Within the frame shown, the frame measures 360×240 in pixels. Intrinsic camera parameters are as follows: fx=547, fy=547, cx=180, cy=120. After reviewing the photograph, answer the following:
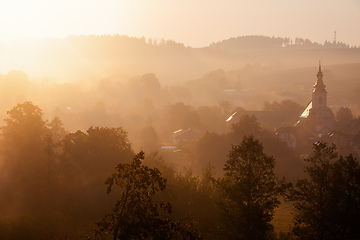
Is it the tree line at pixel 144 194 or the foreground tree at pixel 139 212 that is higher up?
the foreground tree at pixel 139 212

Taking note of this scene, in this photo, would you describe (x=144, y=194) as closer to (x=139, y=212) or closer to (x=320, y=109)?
(x=139, y=212)

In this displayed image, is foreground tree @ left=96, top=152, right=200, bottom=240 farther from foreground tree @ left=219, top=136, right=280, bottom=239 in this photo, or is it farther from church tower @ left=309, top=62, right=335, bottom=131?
church tower @ left=309, top=62, right=335, bottom=131

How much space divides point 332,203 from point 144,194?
10.8m

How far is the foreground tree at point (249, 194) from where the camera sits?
20.4 metres

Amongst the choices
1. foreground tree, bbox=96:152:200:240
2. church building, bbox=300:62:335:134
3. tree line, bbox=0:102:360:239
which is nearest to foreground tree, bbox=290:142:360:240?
tree line, bbox=0:102:360:239

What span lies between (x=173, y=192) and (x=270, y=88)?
5184 inches

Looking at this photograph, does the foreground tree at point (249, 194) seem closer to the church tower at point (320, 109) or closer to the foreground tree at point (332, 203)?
the foreground tree at point (332, 203)

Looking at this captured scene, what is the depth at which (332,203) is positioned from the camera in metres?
21.1

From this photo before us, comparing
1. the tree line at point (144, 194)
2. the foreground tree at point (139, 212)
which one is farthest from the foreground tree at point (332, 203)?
the foreground tree at point (139, 212)

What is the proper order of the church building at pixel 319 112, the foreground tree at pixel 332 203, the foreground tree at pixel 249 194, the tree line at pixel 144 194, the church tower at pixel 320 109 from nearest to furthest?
the tree line at pixel 144 194 < the foreground tree at pixel 249 194 < the foreground tree at pixel 332 203 < the church building at pixel 319 112 < the church tower at pixel 320 109

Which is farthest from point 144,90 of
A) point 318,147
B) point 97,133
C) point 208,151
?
point 318,147

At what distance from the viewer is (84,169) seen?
32.8 meters

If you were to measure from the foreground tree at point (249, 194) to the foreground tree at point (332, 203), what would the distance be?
4.43 ft

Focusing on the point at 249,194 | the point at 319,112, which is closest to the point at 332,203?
the point at 249,194
